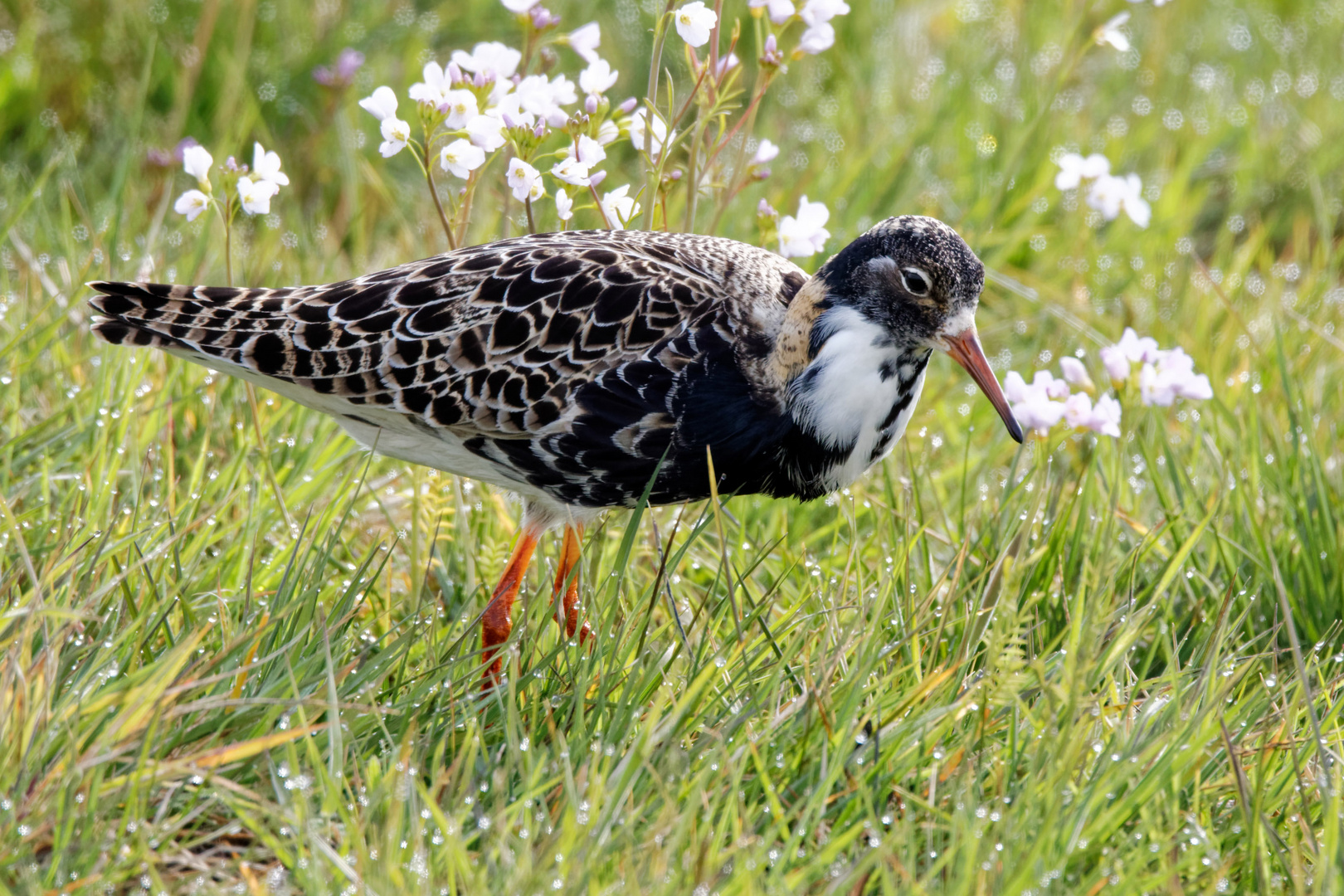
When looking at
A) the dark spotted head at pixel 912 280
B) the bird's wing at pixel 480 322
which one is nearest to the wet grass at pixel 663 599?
the bird's wing at pixel 480 322

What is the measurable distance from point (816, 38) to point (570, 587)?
1938 mm

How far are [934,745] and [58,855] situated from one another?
2.07 meters

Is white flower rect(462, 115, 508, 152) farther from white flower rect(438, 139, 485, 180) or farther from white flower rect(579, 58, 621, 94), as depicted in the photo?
white flower rect(579, 58, 621, 94)

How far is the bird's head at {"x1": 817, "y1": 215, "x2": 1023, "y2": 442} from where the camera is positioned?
3965 millimetres

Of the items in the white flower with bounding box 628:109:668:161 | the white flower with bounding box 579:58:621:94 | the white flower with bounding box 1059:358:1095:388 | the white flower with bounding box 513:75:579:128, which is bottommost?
the white flower with bounding box 1059:358:1095:388

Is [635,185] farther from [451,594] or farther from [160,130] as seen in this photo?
[451,594]

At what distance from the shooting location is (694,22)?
4.05 m

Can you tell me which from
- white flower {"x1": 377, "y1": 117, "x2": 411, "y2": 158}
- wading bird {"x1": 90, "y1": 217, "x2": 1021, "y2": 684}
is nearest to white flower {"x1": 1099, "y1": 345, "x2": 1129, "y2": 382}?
wading bird {"x1": 90, "y1": 217, "x2": 1021, "y2": 684}

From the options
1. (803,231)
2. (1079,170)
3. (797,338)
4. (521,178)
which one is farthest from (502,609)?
(1079,170)

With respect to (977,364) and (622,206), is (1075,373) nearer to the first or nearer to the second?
(977,364)

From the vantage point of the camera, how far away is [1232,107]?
8.47 meters

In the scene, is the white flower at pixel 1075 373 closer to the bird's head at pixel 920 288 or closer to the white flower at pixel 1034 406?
the white flower at pixel 1034 406

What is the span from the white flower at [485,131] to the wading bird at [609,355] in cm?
33

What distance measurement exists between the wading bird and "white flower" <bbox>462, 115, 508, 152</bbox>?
33 cm
